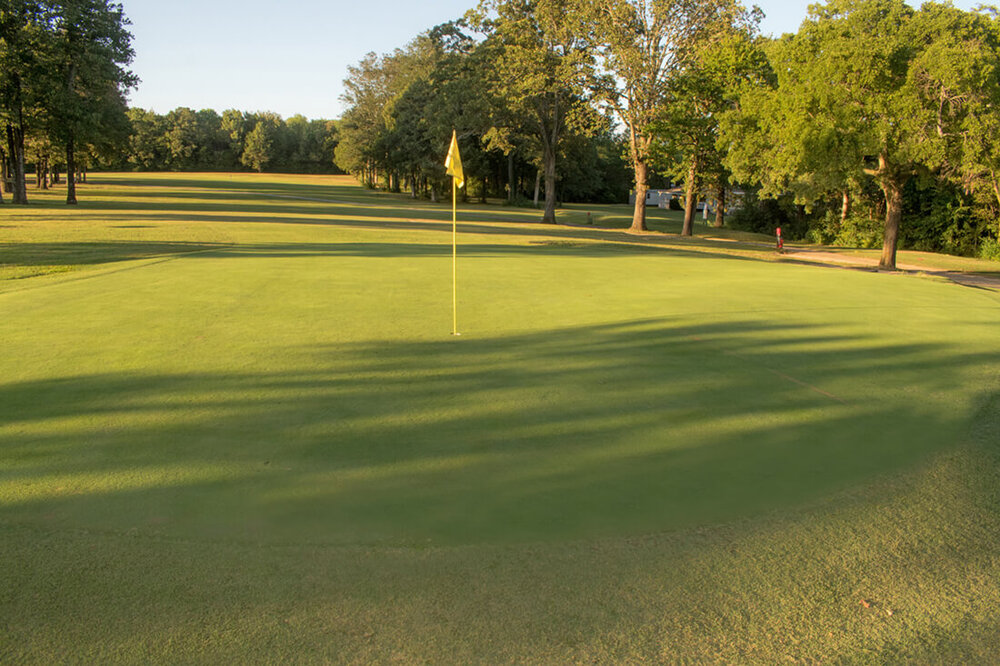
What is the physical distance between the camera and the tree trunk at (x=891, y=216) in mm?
21661

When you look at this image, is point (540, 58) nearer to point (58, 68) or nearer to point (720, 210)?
point (720, 210)

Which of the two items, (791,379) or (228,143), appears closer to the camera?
(791,379)

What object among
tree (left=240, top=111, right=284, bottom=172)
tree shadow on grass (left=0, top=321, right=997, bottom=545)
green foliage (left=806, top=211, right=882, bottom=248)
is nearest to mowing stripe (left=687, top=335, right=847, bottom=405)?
tree shadow on grass (left=0, top=321, right=997, bottom=545)

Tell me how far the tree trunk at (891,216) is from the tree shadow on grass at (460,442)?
16094 mm

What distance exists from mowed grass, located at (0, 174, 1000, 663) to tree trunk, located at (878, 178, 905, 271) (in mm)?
13589

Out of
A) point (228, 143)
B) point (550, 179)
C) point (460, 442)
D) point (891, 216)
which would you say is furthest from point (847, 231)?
point (228, 143)

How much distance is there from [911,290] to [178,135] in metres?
138

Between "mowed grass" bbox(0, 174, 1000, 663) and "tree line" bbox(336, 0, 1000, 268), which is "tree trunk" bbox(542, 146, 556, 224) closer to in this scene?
"tree line" bbox(336, 0, 1000, 268)

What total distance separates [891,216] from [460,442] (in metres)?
22.5

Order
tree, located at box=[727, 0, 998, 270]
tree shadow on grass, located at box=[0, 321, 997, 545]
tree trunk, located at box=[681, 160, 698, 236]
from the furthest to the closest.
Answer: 1. tree trunk, located at box=[681, 160, 698, 236]
2. tree, located at box=[727, 0, 998, 270]
3. tree shadow on grass, located at box=[0, 321, 997, 545]

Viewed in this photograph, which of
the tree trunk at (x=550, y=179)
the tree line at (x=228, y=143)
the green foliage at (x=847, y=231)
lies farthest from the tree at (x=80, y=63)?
the tree line at (x=228, y=143)

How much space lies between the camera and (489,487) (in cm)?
448

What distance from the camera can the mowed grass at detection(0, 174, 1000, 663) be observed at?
10.1 ft

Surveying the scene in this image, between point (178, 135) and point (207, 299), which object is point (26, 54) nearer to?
point (207, 299)
